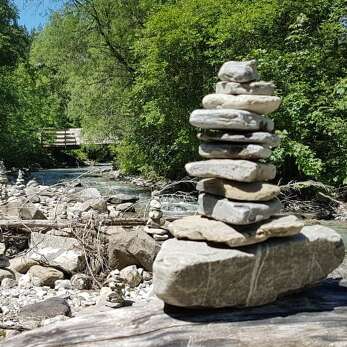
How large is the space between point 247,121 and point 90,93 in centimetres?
2028

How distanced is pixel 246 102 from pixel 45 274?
5.24 m

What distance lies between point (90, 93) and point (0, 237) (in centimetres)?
1515

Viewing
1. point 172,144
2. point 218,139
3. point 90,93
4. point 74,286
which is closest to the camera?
point 218,139

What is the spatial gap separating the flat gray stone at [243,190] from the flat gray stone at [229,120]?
51 centimetres

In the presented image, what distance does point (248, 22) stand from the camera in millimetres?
17281

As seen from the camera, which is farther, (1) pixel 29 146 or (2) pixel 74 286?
(1) pixel 29 146

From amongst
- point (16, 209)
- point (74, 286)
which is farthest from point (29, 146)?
point (74, 286)

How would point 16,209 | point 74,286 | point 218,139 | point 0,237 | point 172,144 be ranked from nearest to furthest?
point 218,139 → point 74,286 → point 0,237 → point 16,209 → point 172,144

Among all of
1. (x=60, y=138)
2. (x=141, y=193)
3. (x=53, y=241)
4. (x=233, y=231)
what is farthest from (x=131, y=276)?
(x=60, y=138)

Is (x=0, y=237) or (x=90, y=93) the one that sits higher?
(x=90, y=93)

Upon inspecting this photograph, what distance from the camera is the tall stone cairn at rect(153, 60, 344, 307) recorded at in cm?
455

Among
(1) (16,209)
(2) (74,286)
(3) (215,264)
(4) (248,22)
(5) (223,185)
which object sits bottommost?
(2) (74,286)

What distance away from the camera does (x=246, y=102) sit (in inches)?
189

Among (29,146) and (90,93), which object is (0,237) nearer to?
(90,93)
